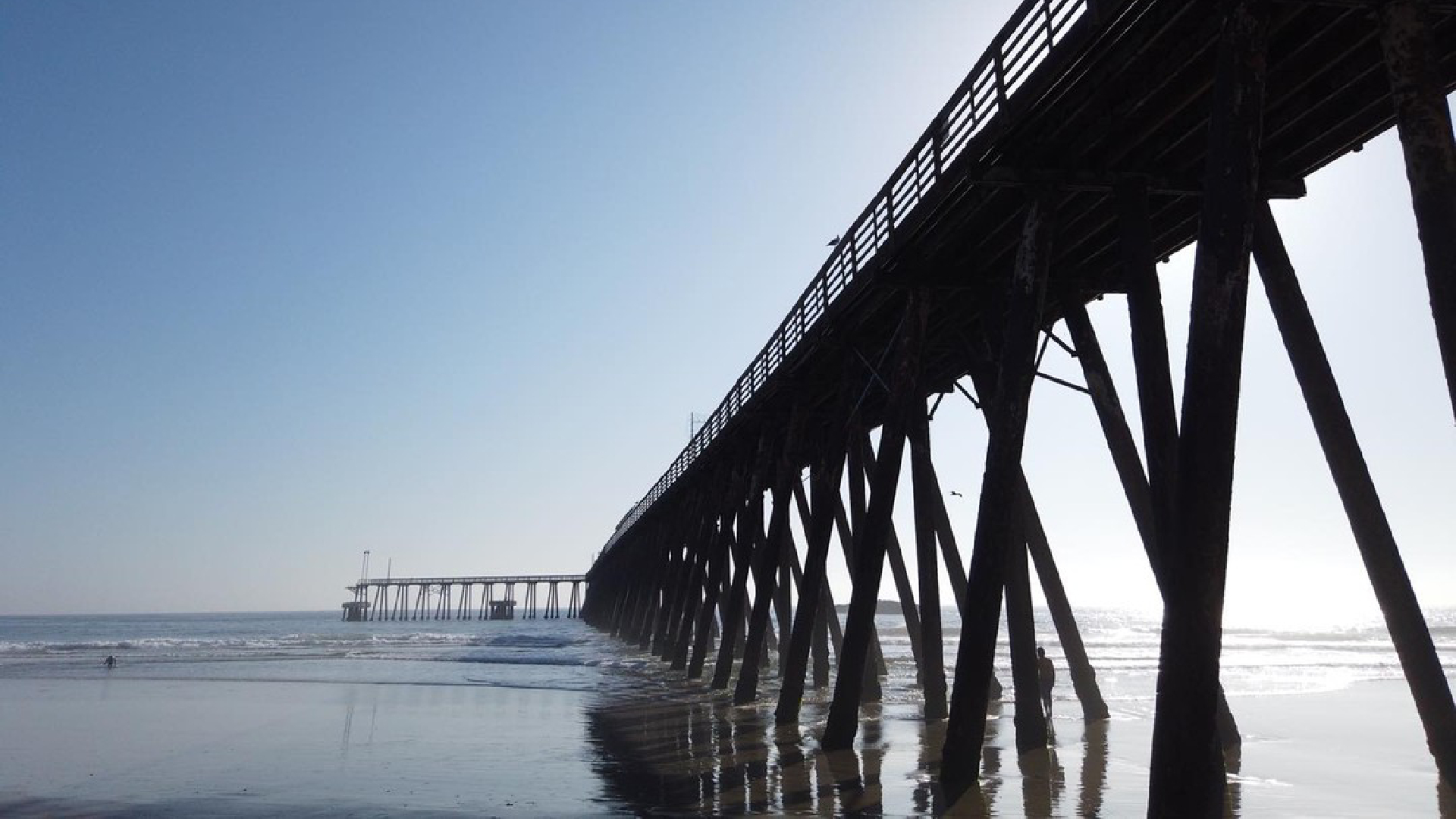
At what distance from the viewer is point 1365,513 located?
7125mm

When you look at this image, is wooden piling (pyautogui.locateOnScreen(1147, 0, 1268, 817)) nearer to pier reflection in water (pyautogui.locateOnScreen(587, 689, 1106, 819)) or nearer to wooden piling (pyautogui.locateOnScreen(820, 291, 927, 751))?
pier reflection in water (pyautogui.locateOnScreen(587, 689, 1106, 819))

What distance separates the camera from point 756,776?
920cm

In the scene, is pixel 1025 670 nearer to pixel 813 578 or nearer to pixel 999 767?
pixel 999 767

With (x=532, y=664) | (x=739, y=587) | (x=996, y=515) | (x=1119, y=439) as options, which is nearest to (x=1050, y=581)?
(x=1119, y=439)

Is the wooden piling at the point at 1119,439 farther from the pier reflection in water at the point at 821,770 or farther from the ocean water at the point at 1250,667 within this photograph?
the ocean water at the point at 1250,667

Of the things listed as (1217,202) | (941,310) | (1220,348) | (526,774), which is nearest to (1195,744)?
(1220,348)

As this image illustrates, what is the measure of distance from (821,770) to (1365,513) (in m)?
5.40

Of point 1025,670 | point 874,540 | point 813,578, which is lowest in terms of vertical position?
point 1025,670

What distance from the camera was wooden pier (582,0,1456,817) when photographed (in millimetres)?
5023

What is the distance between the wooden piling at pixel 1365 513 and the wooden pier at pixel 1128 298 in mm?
19

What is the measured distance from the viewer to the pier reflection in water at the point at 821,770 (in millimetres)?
7832

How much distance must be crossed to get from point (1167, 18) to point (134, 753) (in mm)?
13771

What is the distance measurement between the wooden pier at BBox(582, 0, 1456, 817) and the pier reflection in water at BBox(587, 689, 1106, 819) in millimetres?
491

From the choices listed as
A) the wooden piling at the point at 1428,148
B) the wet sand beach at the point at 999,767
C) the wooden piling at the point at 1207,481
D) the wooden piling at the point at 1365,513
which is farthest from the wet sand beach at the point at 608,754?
the wooden piling at the point at 1428,148
